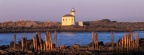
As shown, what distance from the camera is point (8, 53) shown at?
37.4 metres

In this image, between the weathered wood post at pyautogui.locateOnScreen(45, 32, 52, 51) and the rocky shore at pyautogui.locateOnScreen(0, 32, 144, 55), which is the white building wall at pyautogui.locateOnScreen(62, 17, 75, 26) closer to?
the rocky shore at pyautogui.locateOnScreen(0, 32, 144, 55)

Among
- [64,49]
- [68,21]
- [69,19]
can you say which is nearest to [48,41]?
[64,49]

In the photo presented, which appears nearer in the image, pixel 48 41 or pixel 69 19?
pixel 48 41

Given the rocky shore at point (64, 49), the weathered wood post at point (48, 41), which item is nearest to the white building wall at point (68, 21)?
the rocky shore at point (64, 49)

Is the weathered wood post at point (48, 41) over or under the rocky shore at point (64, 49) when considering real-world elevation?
over

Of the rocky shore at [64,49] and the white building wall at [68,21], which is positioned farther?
the white building wall at [68,21]

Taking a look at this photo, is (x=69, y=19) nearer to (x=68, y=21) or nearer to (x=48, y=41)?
(x=68, y=21)

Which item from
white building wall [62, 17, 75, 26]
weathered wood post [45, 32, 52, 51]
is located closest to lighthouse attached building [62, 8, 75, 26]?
white building wall [62, 17, 75, 26]

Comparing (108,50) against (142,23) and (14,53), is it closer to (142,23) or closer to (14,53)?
(14,53)

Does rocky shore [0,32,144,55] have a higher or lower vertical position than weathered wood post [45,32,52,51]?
lower

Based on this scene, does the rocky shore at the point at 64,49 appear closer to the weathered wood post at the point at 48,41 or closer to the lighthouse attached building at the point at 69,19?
the weathered wood post at the point at 48,41

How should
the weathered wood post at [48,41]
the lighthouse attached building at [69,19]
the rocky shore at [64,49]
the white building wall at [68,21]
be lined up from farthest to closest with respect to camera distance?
1. the white building wall at [68,21]
2. the lighthouse attached building at [69,19]
3. the weathered wood post at [48,41]
4. the rocky shore at [64,49]

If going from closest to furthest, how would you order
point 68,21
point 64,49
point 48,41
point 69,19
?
point 64,49 < point 48,41 < point 69,19 < point 68,21

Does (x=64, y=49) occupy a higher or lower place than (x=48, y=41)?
lower
